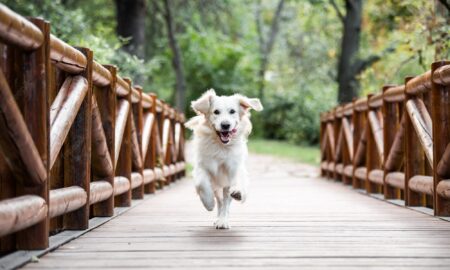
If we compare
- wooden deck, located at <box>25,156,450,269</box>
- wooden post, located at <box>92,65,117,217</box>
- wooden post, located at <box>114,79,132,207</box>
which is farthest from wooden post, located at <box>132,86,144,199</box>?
wooden post, located at <box>92,65,117,217</box>

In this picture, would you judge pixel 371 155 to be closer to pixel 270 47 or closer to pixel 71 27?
pixel 71 27

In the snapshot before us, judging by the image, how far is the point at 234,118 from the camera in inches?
217

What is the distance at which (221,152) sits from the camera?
219 inches

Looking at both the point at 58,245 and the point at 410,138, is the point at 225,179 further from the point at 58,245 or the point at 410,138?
the point at 410,138

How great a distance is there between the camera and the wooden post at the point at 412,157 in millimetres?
6785

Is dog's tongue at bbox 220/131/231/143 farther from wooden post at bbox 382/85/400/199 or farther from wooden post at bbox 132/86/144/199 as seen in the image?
wooden post at bbox 382/85/400/199

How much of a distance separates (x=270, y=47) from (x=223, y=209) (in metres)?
32.2

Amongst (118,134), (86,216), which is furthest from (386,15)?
(86,216)

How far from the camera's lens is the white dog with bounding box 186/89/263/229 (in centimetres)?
537

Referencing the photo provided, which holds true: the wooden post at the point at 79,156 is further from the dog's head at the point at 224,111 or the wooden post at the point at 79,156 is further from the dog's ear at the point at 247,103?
the dog's ear at the point at 247,103

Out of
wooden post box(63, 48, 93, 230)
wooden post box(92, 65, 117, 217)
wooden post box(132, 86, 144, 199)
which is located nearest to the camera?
wooden post box(63, 48, 93, 230)

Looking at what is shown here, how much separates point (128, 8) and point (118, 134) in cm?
982

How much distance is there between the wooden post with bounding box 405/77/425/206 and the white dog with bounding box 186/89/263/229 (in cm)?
197

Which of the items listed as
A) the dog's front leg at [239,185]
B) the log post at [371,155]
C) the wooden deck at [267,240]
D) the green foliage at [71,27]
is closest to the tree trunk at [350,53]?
the green foliage at [71,27]
